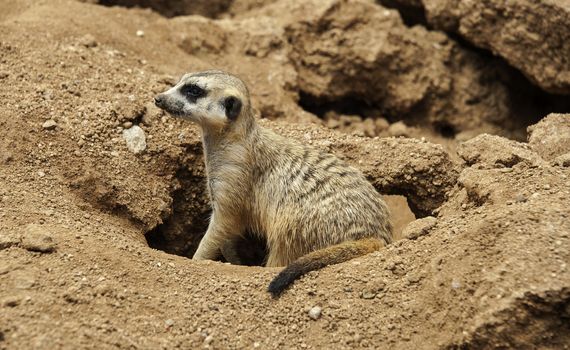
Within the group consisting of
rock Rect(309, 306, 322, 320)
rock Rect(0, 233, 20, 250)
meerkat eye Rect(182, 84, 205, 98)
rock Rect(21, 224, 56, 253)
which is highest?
meerkat eye Rect(182, 84, 205, 98)

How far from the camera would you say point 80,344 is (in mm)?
2549

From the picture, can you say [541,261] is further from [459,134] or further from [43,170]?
[459,134]

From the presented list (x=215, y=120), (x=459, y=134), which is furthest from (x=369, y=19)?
(x=215, y=120)

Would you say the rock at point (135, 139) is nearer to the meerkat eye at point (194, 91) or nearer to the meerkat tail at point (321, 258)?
the meerkat eye at point (194, 91)

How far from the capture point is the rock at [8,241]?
2.98 m

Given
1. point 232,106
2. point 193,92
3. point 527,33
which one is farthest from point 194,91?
point 527,33

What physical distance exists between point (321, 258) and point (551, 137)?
1.55 meters

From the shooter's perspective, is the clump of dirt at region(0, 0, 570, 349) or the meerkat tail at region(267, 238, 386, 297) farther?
the meerkat tail at region(267, 238, 386, 297)

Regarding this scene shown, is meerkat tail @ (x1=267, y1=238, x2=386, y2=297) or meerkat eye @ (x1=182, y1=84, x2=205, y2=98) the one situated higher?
meerkat eye @ (x1=182, y1=84, x2=205, y2=98)

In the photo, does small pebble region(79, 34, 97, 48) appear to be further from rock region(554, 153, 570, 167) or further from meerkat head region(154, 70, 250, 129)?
rock region(554, 153, 570, 167)

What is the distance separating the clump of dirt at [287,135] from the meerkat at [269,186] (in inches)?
13.5

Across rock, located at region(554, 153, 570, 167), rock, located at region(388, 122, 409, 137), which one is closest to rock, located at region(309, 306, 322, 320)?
rock, located at region(554, 153, 570, 167)

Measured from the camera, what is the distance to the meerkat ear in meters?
3.68

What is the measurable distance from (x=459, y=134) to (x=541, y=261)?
3.08 m
